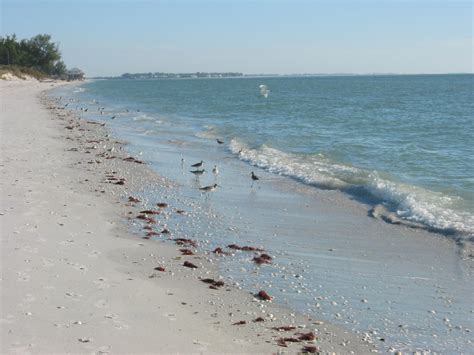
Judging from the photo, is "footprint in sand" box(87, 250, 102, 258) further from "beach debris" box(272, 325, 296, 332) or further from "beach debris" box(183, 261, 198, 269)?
"beach debris" box(272, 325, 296, 332)

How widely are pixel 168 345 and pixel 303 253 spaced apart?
16.0ft

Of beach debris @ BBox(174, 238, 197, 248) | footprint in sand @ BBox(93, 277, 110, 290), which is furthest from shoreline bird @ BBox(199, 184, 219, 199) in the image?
footprint in sand @ BBox(93, 277, 110, 290)

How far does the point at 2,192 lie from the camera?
14406 millimetres

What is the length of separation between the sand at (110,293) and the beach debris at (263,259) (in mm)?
824

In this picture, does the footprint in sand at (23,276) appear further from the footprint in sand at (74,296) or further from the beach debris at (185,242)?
the beach debris at (185,242)

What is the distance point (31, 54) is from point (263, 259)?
510 feet

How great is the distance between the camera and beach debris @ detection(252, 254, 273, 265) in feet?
34.8

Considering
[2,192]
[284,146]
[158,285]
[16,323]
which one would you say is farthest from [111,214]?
[284,146]

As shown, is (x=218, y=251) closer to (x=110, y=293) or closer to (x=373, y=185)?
(x=110, y=293)

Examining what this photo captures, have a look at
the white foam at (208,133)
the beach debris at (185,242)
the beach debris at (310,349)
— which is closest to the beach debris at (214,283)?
the beach debris at (185,242)

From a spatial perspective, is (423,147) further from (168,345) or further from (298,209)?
(168,345)

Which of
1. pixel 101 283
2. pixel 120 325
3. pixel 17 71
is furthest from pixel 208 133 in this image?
pixel 17 71

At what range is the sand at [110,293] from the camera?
7016mm

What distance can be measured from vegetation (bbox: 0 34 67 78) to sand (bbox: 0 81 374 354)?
4830 inches
